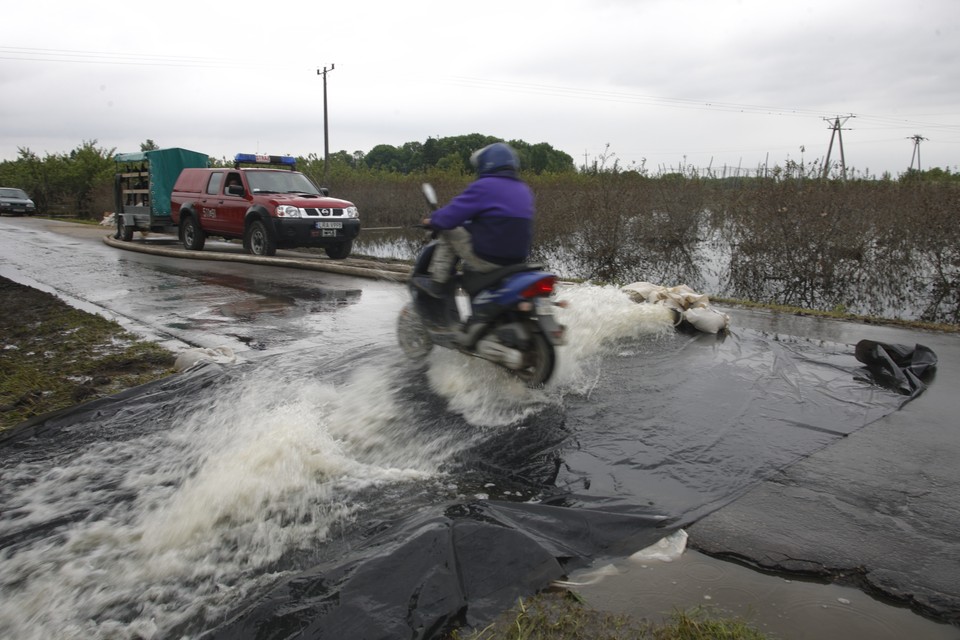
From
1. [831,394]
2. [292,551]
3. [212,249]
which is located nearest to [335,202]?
[212,249]

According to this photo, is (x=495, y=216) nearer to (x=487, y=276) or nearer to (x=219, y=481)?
(x=487, y=276)

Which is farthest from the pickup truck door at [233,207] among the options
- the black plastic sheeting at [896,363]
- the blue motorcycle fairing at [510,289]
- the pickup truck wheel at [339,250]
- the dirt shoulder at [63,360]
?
the black plastic sheeting at [896,363]

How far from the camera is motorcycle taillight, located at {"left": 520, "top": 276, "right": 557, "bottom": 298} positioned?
5117 millimetres

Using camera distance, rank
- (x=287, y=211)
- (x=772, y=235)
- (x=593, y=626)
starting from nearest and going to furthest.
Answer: (x=593, y=626) → (x=772, y=235) → (x=287, y=211)

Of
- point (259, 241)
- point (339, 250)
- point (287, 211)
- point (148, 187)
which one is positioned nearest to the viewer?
point (287, 211)

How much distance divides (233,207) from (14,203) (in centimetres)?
2970

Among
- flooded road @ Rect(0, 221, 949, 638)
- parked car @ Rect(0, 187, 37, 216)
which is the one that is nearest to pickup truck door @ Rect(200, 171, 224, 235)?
flooded road @ Rect(0, 221, 949, 638)

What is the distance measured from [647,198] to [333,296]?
9716mm

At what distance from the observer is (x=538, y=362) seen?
5.30 m

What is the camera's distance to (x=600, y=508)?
3.52 metres

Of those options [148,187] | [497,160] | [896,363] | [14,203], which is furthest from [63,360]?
[14,203]

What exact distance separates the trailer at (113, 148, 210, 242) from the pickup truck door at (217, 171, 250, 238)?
155 inches

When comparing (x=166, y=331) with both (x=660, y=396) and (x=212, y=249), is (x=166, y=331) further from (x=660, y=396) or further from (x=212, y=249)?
(x=212, y=249)

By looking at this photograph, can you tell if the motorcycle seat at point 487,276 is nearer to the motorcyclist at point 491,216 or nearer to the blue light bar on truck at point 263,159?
the motorcyclist at point 491,216
